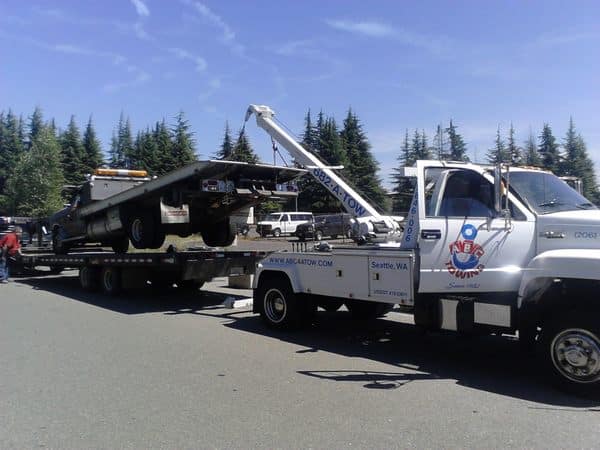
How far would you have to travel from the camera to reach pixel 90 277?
13.3m

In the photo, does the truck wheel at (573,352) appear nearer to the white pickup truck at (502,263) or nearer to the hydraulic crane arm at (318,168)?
the white pickup truck at (502,263)

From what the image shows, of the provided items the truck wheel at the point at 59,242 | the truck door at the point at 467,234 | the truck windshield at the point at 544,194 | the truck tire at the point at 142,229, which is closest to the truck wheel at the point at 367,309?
the truck door at the point at 467,234

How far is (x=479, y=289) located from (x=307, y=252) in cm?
278

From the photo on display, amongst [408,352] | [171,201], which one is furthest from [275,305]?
[171,201]

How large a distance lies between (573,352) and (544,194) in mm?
1810

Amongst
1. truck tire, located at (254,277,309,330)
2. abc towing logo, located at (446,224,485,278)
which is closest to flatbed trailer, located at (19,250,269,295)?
truck tire, located at (254,277,309,330)

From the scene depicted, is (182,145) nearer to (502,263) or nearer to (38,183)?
(38,183)

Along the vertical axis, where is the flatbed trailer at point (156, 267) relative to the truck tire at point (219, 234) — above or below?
below

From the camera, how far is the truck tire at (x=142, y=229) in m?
12.1

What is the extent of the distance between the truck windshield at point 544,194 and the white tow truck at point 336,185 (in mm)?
2403

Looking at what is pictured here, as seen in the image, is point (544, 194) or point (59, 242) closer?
point (544, 194)

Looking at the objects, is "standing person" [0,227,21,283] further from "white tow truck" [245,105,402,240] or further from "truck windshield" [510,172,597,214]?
"truck windshield" [510,172,597,214]

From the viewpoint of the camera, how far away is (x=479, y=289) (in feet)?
19.7

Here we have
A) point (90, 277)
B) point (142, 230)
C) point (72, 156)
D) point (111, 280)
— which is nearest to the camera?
point (142, 230)
